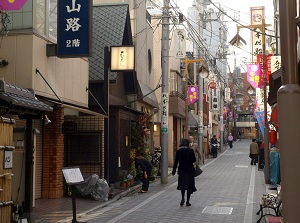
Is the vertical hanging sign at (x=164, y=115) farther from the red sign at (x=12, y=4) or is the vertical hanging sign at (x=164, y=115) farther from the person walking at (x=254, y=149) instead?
the red sign at (x=12, y=4)

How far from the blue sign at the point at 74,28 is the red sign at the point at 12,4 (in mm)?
3111

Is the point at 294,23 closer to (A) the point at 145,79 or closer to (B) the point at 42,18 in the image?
(B) the point at 42,18

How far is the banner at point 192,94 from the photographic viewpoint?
34469 millimetres

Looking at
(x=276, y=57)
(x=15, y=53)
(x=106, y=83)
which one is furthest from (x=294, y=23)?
(x=276, y=57)

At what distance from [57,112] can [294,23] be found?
11.7 metres

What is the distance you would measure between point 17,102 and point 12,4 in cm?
271

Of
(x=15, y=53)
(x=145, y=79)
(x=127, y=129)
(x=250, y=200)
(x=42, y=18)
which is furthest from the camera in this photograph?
(x=145, y=79)

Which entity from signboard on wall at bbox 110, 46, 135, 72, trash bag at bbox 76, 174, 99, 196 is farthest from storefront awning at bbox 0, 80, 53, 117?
signboard on wall at bbox 110, 46, 135, 72

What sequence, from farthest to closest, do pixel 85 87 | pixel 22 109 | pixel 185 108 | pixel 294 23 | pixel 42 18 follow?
1. pixel 185 108
2. pixel 85 87
3. pixel 42 18
4. pixel 22 109
5. pixel 294 23

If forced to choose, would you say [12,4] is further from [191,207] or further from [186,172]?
[191,207]

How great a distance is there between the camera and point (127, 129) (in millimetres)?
21141

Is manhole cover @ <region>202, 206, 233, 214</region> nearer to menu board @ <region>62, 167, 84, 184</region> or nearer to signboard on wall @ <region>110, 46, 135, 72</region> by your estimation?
menu board @ <region>62, 167, 84, 184</region>

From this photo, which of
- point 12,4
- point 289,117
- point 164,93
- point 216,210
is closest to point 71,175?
point 12,4

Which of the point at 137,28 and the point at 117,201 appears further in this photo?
the point at 137,28
